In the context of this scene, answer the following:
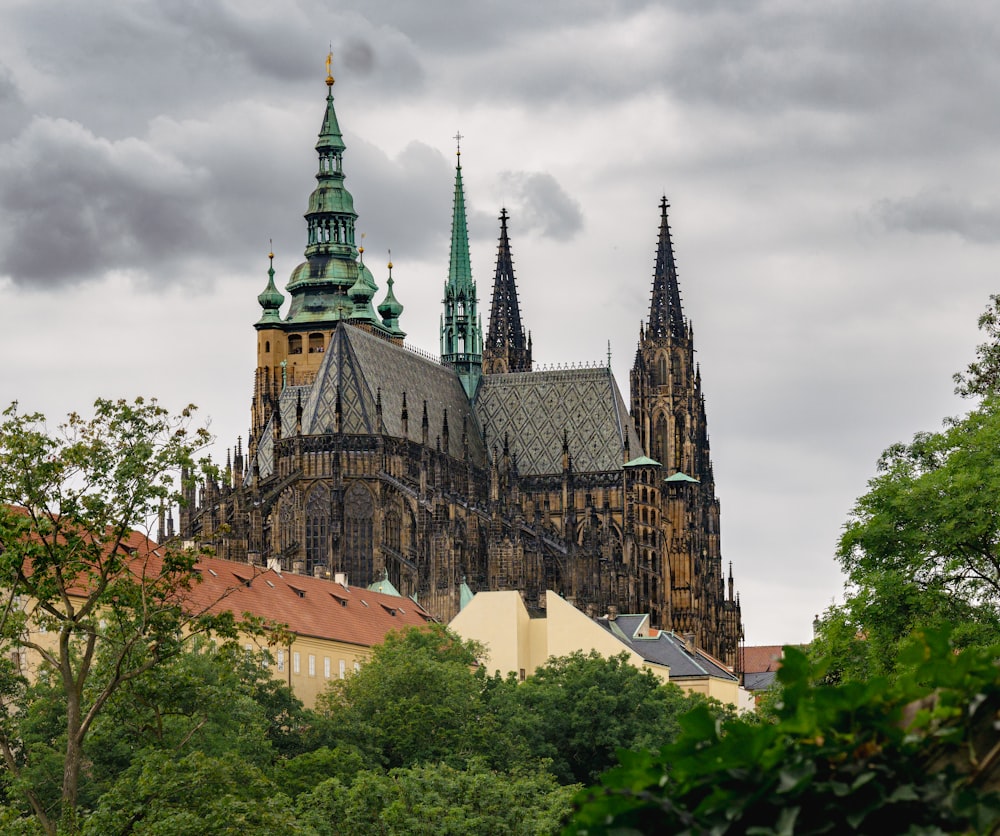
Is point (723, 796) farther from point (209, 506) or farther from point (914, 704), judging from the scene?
point (209, 506)

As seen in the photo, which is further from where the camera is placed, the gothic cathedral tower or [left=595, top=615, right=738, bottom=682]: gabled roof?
the gothic cathedral tower

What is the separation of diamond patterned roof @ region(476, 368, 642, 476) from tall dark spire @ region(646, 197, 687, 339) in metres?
6.86

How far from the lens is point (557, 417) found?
14312 centimetres

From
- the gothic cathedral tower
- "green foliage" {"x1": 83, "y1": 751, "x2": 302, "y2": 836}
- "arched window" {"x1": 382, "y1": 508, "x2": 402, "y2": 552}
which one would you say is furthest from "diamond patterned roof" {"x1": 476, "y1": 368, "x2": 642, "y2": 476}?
"green foliage" {"x1": 83, "y1": 751, "x2": 302, "y2": 836}

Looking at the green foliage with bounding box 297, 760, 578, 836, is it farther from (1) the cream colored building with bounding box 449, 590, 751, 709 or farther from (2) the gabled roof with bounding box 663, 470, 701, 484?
(2) the gabled roof with bounding box 663, 470, 701, 484

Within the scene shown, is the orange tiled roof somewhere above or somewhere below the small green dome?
below

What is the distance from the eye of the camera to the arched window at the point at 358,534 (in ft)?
382

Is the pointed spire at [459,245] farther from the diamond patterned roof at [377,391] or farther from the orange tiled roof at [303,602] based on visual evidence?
the orange tiled roof at [303,602]

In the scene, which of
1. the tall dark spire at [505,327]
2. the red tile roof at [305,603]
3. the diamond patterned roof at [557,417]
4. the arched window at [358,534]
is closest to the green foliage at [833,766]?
the red tile roof at [305,603]

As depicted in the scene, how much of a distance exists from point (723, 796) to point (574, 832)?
0.75 metres

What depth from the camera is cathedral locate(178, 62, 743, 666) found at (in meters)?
117

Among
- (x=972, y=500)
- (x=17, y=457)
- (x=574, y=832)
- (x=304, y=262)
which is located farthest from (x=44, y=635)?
(x=304, y=262)

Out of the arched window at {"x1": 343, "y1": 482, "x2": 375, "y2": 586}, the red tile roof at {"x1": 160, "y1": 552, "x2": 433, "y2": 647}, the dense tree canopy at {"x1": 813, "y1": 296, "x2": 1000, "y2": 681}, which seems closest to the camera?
the dense tree canopy at {"x1": 813, "y1": 296, "x2": 1000, "y2": 681}

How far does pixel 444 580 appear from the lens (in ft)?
372
